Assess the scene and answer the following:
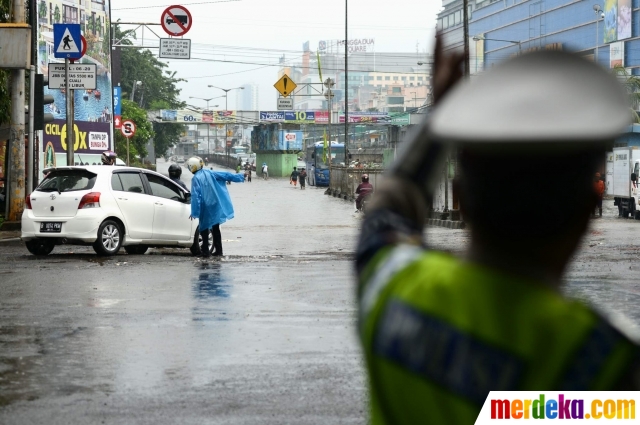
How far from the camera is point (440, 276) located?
4.92 ft

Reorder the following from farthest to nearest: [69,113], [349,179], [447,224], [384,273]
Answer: [349,179] → [447,224] → [69,113] → [384,273]

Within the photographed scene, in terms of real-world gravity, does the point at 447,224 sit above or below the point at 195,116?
below

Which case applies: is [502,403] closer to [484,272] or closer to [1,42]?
[484,272]

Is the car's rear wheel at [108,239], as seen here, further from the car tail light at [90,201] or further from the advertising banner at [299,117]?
the advertising banner at [299,117]

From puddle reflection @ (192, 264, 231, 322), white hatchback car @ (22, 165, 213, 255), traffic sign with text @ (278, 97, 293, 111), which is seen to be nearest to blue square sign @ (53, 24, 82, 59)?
white hatchback car @ (22, 165, 213, 255)

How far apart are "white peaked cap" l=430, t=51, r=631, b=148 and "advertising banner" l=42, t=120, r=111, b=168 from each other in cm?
3595

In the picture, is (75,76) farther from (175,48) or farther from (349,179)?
(349,179)

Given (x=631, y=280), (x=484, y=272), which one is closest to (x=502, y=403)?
(x=484, y=272)

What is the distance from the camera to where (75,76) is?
2453 cm

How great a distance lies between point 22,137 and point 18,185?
1.02 meters

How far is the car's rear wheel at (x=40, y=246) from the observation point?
706 inches

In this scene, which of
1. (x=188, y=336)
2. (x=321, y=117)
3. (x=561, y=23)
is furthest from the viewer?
(x=321, y=117)

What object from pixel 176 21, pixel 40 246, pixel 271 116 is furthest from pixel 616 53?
pixel 40 246

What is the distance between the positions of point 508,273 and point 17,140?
75.6 feet
